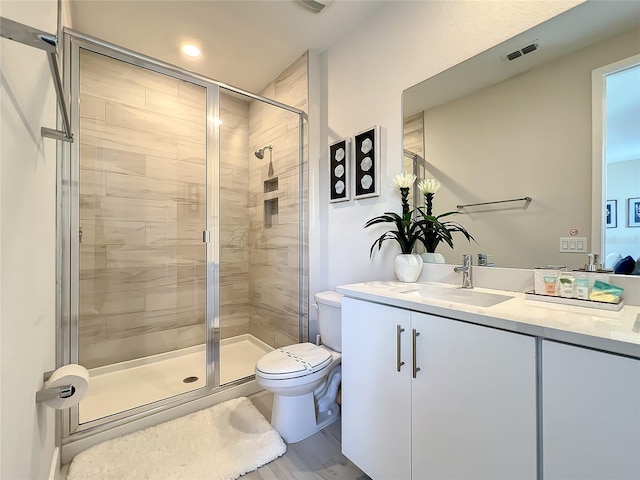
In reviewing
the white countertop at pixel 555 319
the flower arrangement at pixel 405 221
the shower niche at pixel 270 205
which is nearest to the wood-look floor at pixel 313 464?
the white countertop at pixel 555 319

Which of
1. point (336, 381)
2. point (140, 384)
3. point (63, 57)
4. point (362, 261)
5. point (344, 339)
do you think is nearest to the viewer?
point (344, 339)

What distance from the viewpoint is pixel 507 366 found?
2.62ft

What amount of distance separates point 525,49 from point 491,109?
251mm

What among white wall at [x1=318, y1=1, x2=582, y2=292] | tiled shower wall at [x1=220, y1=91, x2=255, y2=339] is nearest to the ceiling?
white wall at [x1=318, y1=1, x2=582, y2=292]

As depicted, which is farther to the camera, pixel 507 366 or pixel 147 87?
pixel 147 87

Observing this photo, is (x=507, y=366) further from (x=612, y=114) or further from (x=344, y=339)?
(x=612, y=114)

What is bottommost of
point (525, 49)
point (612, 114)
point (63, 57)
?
point (612, 114)

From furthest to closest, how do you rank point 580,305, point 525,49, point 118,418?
point 118,418, point 525,49, point 580,305

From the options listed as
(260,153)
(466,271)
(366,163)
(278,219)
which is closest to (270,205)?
(278,219)

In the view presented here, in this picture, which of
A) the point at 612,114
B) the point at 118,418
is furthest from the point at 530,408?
the point at 118,418

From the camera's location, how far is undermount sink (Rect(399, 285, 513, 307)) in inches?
47.8

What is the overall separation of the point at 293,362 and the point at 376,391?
1.74ft

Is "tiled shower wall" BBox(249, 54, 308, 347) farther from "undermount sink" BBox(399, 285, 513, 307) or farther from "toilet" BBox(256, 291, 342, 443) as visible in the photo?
"undermount sink" BBox(399, 285, 513, 307)

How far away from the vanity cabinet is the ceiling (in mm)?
1917
